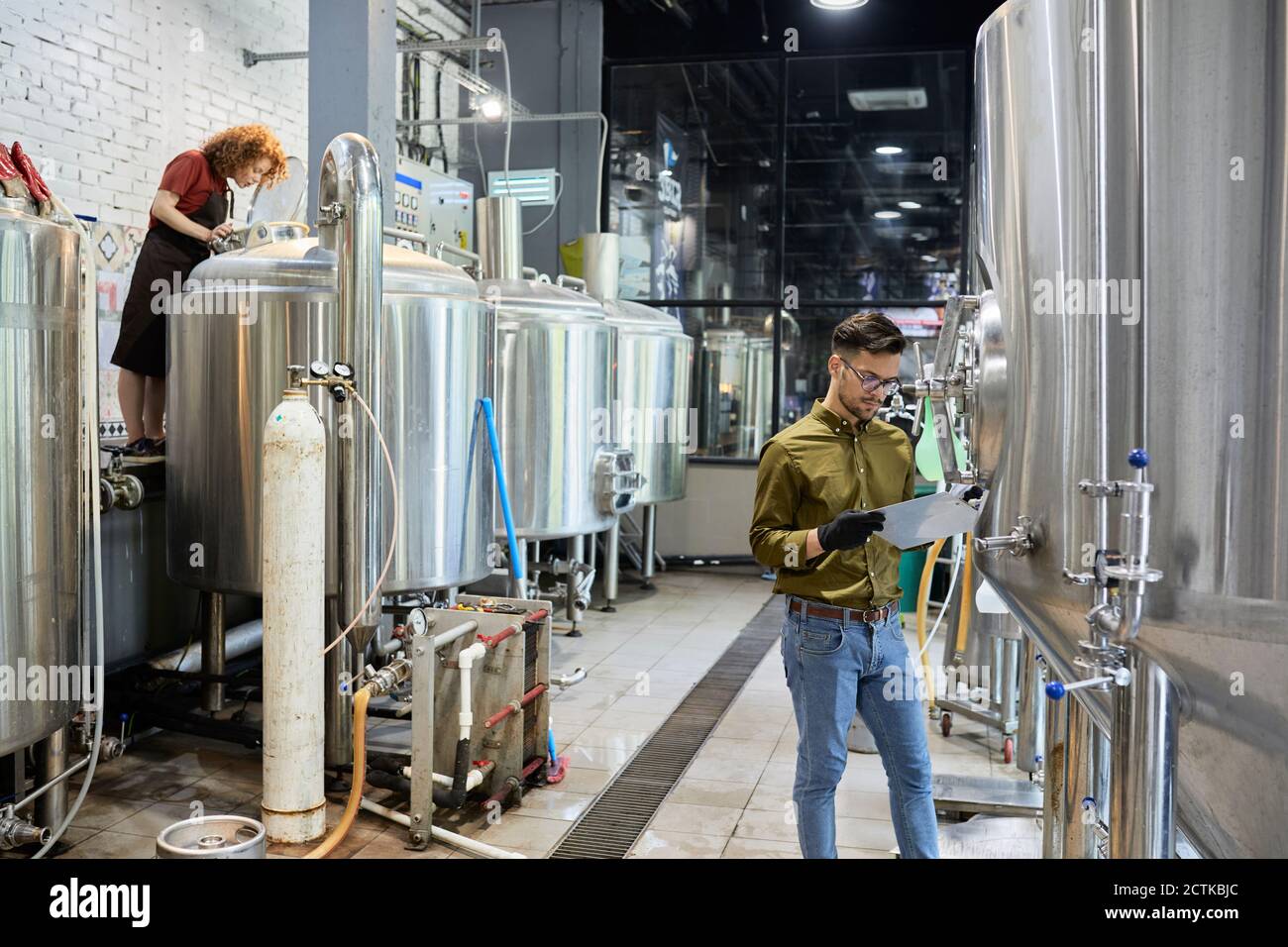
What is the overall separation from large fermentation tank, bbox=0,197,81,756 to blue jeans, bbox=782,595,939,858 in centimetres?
181

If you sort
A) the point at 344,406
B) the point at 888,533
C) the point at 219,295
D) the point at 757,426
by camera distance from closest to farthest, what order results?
the point at 888,533 < the point at 344,406 < the point at 219,295 < the point at 757,426

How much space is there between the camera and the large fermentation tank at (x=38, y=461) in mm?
2650

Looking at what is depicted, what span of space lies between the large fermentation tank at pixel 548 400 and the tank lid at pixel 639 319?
110cm

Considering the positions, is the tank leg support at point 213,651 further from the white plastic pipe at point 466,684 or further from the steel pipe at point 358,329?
→ the white plastic pipe at point 466,684

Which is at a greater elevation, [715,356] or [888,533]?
[715,356]

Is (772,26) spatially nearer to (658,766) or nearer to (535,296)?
(535,296)

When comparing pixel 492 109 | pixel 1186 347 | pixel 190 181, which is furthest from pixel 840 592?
pixel 492 109

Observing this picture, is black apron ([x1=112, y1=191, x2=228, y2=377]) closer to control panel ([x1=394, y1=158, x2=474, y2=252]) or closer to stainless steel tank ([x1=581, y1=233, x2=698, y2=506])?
control panel ([x1=394, y1=158, x2=474, y2=252])

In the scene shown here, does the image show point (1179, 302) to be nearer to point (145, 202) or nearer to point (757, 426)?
point (145, 202)

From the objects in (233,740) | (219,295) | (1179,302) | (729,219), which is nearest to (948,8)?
(729,219)

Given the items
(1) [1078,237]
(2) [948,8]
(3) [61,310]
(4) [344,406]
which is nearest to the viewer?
(1) [1078,237]

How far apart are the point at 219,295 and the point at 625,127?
17.9 ft

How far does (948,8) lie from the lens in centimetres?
769

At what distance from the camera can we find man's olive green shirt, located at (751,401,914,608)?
2396mm
